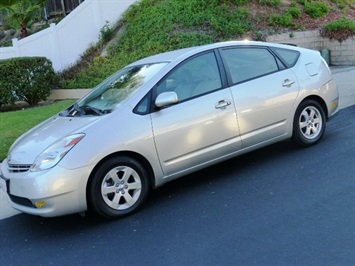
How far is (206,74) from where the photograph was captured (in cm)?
520

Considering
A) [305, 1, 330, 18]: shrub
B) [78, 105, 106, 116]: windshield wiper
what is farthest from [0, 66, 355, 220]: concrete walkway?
[305, 1, 330, 18]: shrub

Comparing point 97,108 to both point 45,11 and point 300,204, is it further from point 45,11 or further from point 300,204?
point 45,11

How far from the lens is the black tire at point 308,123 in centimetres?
584

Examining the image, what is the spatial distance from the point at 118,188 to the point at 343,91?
6.68 m

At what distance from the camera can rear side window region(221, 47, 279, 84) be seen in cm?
540

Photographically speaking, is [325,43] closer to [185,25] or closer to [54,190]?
[185,25]

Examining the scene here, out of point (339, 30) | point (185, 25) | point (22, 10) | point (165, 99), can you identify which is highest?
point (22, 10)

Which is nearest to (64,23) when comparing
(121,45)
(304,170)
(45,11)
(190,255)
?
(121,45)

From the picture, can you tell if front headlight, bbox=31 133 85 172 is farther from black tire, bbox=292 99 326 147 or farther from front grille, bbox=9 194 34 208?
black tire, bbox=292 99 326 147

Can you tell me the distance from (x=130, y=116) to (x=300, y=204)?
1.94m

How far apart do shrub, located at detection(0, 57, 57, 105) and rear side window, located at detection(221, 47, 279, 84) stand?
7753 millimetres

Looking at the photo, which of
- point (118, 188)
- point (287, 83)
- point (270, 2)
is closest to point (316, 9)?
point (270, 2)

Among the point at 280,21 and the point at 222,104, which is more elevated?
the point at 280,21

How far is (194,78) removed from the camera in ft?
16.8
